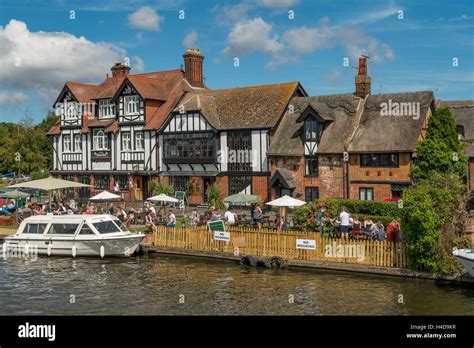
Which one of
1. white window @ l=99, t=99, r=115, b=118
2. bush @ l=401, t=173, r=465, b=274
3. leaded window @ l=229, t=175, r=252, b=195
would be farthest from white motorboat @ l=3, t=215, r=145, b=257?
white window @ l=99, t=99, r=115, b=118

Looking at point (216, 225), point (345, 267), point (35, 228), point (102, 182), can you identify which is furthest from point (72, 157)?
point (345, 267)

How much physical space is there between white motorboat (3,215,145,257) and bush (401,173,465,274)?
516 inches

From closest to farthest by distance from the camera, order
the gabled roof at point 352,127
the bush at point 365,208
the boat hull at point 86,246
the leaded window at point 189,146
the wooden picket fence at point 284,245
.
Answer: the wooden picket fence at point 284,245, the boat hull at point 86,246, the bush at point 365,208, the gabled roof at point 352,127, the leaded window at point 189,146

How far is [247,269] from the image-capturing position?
80.6ft

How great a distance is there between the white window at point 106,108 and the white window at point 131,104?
2337mm

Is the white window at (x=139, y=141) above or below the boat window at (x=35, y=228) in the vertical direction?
above

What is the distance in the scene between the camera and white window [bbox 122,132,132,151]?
49.5 metres

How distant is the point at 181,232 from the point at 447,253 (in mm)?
12963

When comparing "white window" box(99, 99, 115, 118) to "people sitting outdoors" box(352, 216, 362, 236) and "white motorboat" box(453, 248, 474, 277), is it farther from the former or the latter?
"white motorboat" box(453, 248, 474, 277)

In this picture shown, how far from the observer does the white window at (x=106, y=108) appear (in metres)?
51.1

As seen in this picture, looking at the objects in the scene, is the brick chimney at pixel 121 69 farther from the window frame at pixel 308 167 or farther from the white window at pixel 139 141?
the window frame at pixel 308 167

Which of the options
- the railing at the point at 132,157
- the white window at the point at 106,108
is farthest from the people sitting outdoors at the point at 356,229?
the white window at the point at 106,108

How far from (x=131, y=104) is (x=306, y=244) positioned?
28799mm
